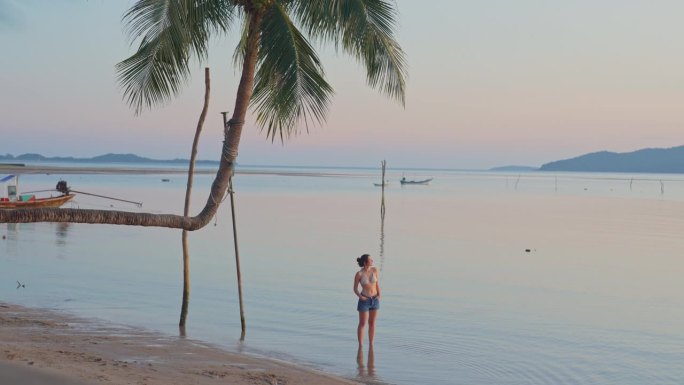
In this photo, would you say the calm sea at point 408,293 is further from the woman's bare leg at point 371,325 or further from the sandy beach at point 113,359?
the sandy beach at point 113,359

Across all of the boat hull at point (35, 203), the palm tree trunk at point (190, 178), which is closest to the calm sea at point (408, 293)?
the palm tree trunk at point (190, 178)

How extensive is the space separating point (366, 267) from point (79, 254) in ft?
52.4

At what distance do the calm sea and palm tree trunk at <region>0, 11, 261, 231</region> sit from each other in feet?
15.0

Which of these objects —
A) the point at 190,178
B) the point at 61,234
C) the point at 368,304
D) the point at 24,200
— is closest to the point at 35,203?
the point at 61,234

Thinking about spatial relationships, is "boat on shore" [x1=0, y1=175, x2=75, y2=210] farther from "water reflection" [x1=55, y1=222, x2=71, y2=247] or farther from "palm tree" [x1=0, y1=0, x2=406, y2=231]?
"palm tree" [x1=0, y1=0, x2=406, y2=231]

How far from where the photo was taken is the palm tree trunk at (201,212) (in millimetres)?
6359

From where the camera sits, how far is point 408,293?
19.8 metres

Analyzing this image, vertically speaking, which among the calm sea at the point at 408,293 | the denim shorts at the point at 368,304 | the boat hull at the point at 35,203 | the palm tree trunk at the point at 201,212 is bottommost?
the calm sea at the point at 408,293

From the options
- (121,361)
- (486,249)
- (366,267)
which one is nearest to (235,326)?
(366,267)

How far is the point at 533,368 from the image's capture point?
1285cm

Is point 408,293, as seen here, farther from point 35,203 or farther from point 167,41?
point 35,203

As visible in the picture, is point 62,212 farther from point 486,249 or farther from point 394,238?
point 394,238

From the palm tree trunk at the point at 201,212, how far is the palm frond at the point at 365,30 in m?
0.98

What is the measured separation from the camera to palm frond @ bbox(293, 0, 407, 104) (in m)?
9.48
